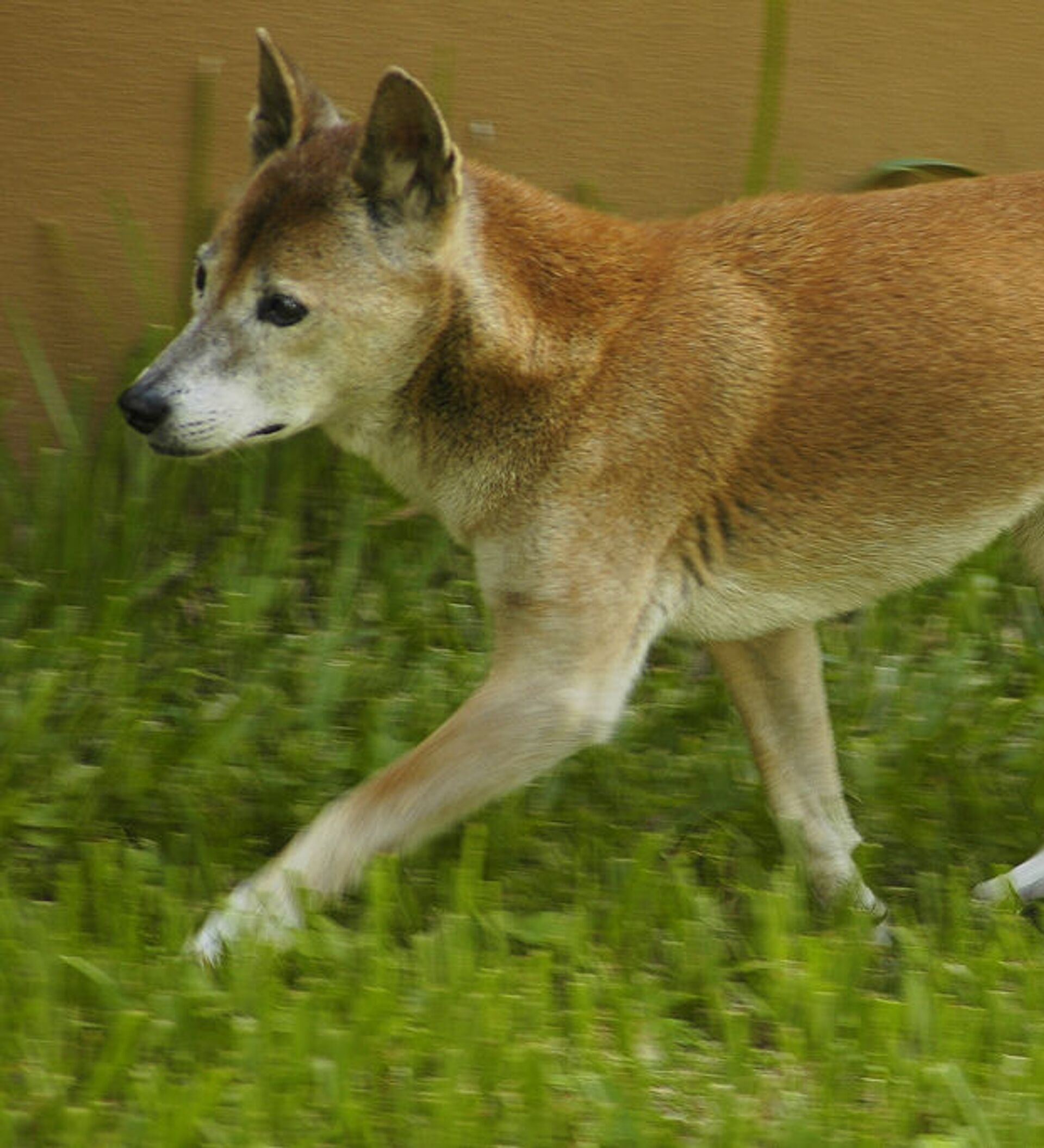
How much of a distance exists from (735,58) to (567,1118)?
333 centimetres

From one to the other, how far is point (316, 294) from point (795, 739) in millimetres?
1434

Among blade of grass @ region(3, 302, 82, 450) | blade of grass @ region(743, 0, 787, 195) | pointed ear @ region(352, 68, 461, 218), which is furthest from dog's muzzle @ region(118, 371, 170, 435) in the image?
blade of grass @ region(743, 0, 787, 195)

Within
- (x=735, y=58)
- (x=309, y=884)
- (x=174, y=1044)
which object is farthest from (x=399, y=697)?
(x=735, y=58)

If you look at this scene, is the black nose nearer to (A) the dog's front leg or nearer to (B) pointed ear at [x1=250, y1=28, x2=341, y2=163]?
(B) pointed ear at [x1=250, y1=28, x2=341, y2=163]

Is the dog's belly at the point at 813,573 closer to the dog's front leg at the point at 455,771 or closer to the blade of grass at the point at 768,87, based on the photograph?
the dog's front leg at the point at 455,771

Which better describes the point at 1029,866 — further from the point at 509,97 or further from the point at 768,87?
the point at 509,97

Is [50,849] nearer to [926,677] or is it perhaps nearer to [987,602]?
[926,677]

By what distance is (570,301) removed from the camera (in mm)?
4125

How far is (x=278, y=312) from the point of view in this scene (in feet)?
13.1

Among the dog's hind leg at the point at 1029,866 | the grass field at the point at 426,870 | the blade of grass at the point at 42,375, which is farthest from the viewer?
the blade of grass at the point at 42,375

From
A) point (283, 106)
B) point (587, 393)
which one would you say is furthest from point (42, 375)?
point (587, 393)

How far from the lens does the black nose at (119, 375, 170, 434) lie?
3.93m

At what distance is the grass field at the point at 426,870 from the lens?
3469 millimetres

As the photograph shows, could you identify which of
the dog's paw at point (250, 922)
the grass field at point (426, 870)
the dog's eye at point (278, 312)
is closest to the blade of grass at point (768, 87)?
the grass field at point (426, 870)
